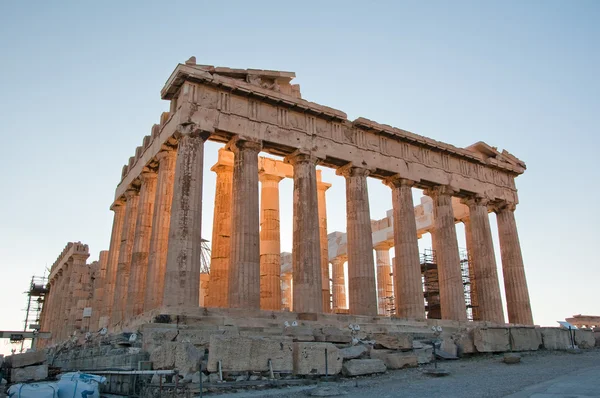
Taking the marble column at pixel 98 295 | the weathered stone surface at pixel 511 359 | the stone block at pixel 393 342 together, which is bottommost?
the weathered stone surface at pixel 511 359

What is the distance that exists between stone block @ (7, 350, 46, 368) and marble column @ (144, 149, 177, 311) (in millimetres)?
6101

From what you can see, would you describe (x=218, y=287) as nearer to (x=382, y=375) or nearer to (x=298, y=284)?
(x=298, y=284)

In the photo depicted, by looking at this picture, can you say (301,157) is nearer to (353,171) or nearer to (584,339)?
(353,171)

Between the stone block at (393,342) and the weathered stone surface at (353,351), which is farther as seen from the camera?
the stone block at (393,342)

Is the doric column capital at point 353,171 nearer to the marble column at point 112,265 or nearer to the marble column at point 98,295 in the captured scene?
the marble column at point 112,265

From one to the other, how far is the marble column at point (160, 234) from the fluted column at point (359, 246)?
8.57 m

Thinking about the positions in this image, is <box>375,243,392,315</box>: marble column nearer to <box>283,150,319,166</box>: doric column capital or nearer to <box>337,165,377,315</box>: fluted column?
<box>337,165,377,315</box>: fluted column

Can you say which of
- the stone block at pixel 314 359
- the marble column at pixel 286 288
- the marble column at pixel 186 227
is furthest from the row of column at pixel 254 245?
the marble column at pixel 286 288

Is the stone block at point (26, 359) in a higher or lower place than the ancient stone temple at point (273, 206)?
lower

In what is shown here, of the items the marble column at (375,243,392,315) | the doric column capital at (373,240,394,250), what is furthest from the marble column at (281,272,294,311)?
the doric column capital at (373,240,394,250)

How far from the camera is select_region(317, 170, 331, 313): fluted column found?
94.6 ft

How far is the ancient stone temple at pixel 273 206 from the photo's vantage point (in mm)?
21781

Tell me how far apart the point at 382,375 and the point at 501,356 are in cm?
577

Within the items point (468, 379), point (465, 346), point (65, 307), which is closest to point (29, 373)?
point (468, 379)
